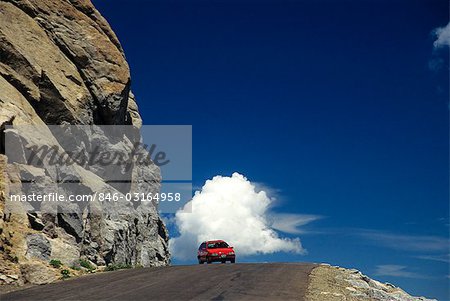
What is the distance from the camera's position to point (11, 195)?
24.8 metres

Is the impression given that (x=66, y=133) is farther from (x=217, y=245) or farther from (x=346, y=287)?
(x=346, y=287)

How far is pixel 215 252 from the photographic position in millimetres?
36344

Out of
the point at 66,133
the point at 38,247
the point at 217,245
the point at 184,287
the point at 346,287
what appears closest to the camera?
the point at 184,287

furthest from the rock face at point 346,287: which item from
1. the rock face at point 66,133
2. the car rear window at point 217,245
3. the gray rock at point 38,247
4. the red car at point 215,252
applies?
the car rear window at point 217,245

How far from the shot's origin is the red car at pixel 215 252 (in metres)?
36.2

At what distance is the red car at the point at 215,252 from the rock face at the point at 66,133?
5.98 m

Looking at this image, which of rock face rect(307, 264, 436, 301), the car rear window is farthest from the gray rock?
the car rear window

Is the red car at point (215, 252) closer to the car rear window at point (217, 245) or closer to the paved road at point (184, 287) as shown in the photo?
the car rear window at point (217, 245)

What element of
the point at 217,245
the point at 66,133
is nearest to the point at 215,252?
the point at 217,245

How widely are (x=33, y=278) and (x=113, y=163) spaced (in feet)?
86.7

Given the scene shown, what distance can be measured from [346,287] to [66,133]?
89.3 feet

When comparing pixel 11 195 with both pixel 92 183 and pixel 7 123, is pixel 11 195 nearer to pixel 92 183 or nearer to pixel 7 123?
pixel 7 123

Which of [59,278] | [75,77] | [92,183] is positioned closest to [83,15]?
[75,77]

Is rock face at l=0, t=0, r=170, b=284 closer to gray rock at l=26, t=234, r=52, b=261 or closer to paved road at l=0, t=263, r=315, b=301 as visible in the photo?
gray rock at l=26, t=234, r=52, b=261
